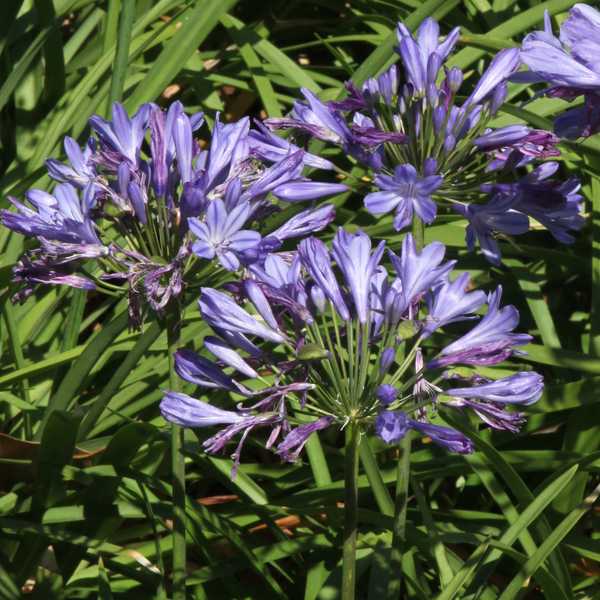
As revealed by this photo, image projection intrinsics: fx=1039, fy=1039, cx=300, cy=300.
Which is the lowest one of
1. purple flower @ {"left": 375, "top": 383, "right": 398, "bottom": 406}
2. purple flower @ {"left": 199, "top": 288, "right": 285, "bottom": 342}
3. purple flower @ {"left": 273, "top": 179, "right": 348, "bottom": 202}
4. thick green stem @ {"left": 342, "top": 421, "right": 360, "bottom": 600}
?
thick green stem @ {"left": 342, "top": 421, "right": 360, "bottom": 600}

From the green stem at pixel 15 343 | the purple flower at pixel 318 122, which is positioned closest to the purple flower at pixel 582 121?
the purple flower at pixel 318 122

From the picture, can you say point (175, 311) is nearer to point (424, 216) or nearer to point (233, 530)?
point (424, 216)

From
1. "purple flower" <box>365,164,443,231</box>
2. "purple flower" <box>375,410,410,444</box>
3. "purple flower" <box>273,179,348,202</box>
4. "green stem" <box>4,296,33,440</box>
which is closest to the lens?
"purple flower" <box>375,410,410,444</box>

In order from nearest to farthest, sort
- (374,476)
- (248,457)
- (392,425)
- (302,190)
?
(392,425)
(302,190)
(374,476)
(248,457)

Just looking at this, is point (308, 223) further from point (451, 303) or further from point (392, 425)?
point (392, 425)

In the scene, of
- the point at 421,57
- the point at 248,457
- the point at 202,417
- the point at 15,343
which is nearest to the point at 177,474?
the point at 202,417

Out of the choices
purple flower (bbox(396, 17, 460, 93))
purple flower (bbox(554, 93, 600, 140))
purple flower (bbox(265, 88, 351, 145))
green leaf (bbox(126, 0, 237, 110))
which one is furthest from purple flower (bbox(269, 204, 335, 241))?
green leaf (bbox(126, 0, 237, 110))

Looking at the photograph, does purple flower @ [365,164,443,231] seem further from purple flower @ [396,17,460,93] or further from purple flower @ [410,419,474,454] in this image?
purple flower @ [410,419,474,454]
